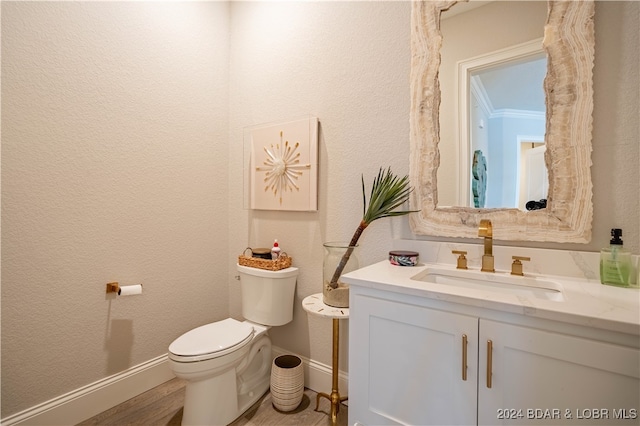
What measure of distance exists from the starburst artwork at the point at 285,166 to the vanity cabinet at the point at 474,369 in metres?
0.86

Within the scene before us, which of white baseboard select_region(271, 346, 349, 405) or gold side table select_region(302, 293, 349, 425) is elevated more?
gold side table select_region(302, 293, 349, 425)

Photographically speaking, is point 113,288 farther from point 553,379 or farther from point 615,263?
point 615,263

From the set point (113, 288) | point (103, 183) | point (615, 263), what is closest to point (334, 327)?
point (615, 263)

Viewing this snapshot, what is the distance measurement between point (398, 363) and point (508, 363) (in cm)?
34

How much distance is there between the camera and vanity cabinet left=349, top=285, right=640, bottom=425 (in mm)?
745

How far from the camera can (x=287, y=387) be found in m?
1.59

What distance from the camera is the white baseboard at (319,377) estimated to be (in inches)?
65.2

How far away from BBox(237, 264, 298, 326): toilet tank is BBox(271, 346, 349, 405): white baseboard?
304mm

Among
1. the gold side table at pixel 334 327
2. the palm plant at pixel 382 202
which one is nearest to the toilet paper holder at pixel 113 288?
the gold side table at pixel 334 327

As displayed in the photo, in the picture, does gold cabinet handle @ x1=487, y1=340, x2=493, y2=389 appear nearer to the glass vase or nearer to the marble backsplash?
the marble backsplash

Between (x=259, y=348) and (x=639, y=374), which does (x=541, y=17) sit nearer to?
(x=639, y=374)

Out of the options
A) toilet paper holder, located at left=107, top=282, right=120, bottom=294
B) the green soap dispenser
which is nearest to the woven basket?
toilet paper holder, located at left=107, top=282, right=120, bottom=294

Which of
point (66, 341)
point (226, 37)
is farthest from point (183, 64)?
point (66, 341)

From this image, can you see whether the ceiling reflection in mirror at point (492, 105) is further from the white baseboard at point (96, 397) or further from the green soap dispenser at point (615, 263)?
the white baseboard at point (96, 397)
